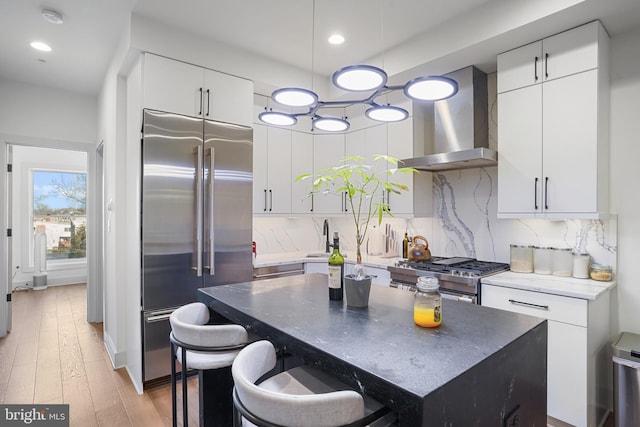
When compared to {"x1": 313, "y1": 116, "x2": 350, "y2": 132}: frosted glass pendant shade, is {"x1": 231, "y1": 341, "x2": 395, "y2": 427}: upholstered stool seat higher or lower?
lower

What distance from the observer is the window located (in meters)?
6.68

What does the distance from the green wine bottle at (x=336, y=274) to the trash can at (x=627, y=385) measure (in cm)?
182

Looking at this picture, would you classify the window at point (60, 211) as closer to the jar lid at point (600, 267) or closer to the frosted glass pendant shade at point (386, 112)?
the frosted glass pendant shade at point (386, 112)

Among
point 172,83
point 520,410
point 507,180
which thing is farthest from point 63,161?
point 520,410

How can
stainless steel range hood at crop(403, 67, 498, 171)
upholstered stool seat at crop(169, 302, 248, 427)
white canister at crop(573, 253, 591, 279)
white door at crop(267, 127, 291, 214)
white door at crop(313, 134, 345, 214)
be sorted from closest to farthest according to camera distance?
upholstered stool seat at crop(169, 302, 248, 427) → white canister at crop(573, 253, 591, 279) → stainless steel range hood at crop(403, 67, 498, 171) → white door at crop(267, 127, 291, 214) → white door at crop(313, 134, 345, 214)

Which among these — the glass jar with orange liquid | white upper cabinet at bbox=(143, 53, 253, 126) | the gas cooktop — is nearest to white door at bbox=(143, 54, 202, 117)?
white upper cabinet at bbox=(143, 53, 253, 126)

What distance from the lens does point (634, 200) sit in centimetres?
243

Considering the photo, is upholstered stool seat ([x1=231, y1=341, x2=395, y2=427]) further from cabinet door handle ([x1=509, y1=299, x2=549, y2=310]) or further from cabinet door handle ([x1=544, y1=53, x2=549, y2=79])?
cabinet door handle ([x1=544, y1=53, x2=549, y2=79])

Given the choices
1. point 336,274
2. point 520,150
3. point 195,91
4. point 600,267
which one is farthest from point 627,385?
point 195,91

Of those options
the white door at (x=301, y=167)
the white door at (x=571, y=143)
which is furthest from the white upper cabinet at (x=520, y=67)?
the white door at (x=301, y=167)

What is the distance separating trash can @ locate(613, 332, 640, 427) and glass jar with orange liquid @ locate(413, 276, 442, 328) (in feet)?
5.29

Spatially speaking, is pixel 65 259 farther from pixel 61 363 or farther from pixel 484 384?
pixel 484 384

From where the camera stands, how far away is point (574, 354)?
2.15m

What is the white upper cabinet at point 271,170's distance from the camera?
12.2ft
